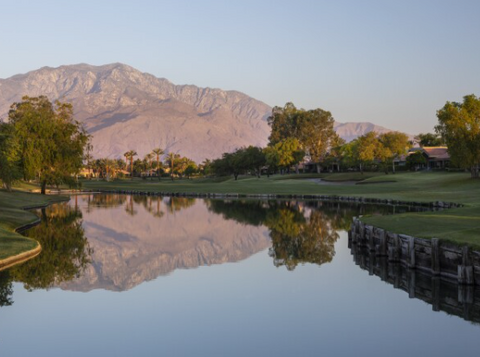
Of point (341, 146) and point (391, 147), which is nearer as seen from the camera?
point (391, 147)

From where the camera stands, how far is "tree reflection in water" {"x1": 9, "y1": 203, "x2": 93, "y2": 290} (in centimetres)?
2786

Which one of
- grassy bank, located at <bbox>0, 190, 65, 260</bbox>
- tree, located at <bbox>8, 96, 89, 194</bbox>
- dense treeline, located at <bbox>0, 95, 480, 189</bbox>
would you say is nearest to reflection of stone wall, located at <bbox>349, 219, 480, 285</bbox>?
grassy bank, located at <bbox>0, 190, 65, 260</bbox>

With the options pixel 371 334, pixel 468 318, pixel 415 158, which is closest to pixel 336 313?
pixel 371 334

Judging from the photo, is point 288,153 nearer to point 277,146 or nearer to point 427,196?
point 277,146

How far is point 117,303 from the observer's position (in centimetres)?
2353

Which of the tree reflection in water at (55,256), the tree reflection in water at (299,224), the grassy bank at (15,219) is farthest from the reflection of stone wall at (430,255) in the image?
the grassy bank at (15,219)

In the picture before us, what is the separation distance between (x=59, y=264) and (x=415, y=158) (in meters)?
123

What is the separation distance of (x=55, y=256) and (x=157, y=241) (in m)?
12.0

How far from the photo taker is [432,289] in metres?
23.8

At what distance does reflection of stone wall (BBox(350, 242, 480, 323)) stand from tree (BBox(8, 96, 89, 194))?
62738 mm

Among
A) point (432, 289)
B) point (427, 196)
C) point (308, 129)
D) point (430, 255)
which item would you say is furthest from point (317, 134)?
point (432, 289)

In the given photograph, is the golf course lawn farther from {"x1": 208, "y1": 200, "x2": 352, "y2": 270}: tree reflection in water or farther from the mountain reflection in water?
{"x1": 208, "y1": 200, "x2": 352, "y2": 270}: tree reflection in water

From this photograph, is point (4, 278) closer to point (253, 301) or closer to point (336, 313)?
point (253, 301)

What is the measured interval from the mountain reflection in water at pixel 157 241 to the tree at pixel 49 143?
13.4 m
